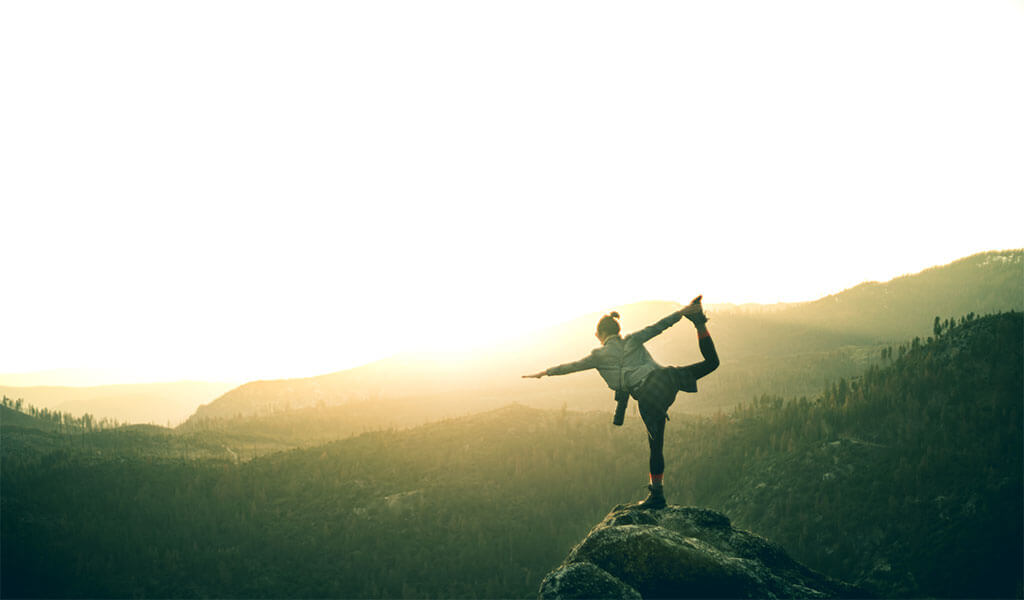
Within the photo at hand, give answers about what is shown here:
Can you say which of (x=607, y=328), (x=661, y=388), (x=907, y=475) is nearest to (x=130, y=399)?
(x=907, y=475)

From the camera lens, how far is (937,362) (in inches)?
1000

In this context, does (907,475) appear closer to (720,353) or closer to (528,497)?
(528,497)

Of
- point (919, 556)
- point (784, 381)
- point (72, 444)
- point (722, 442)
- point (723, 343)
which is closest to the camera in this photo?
point (919, 556)

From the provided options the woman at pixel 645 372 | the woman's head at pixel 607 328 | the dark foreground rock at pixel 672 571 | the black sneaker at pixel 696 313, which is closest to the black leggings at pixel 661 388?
the woman at pixel 645 372

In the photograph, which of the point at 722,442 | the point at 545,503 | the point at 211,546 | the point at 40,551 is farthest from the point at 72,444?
the point at 722,442

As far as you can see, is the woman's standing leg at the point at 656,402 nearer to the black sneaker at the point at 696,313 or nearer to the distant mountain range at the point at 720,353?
the black sneaker at the point at 696,313

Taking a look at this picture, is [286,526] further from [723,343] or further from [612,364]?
[723,343]

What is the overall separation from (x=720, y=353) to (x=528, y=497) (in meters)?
48.3

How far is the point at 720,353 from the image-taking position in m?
72.8

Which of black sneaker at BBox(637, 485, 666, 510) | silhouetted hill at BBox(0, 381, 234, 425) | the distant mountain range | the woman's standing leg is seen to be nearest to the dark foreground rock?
black sneaker at BBox(637, 485, 666, 510)

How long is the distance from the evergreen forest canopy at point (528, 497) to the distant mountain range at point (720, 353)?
20.9 m

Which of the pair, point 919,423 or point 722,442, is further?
point 722,442

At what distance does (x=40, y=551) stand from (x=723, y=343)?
68155 mm

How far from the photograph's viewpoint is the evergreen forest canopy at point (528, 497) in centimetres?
1842
